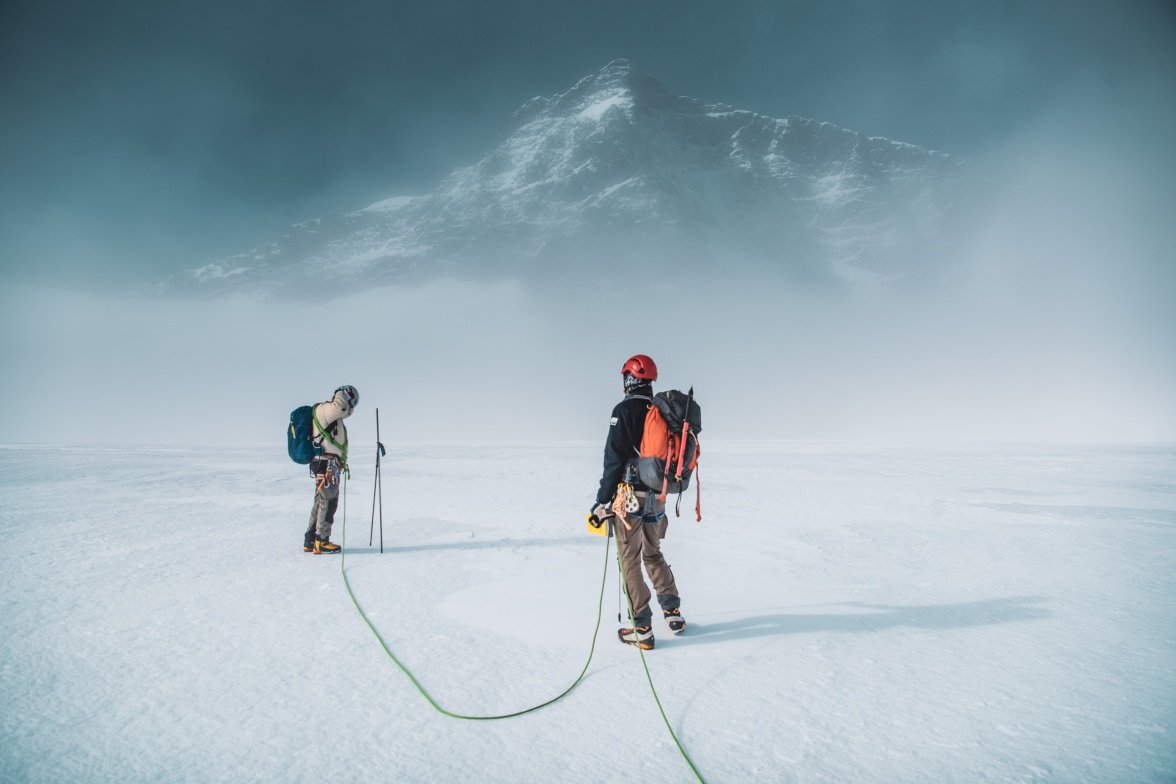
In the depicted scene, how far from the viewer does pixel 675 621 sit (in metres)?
3.82

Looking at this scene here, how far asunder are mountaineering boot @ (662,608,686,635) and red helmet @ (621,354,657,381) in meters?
1.80

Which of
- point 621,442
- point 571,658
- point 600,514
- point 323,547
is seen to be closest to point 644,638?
point 571,658

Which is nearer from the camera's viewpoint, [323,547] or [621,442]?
[621,442]

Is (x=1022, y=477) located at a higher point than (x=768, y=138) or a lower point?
lower

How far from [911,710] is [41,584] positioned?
7480 mm

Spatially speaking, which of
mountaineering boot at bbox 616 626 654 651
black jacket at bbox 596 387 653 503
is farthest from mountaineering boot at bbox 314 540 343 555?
mountaineering boot at bbox 616 626 654 651

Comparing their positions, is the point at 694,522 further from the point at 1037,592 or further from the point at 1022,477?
the point at 1022,477

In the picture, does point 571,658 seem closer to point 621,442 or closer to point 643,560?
point 643,560

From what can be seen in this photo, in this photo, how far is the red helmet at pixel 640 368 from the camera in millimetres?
3908

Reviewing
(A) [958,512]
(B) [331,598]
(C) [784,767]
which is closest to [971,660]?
(C) [784,767]

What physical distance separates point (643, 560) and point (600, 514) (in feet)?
1.83

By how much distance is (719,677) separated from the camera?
10.6ft

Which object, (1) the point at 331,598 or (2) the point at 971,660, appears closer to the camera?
(2) the point at 971,660

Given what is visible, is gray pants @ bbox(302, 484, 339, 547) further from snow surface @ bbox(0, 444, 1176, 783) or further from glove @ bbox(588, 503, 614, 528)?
glove @ bbox(588, 503, 614, 528)
